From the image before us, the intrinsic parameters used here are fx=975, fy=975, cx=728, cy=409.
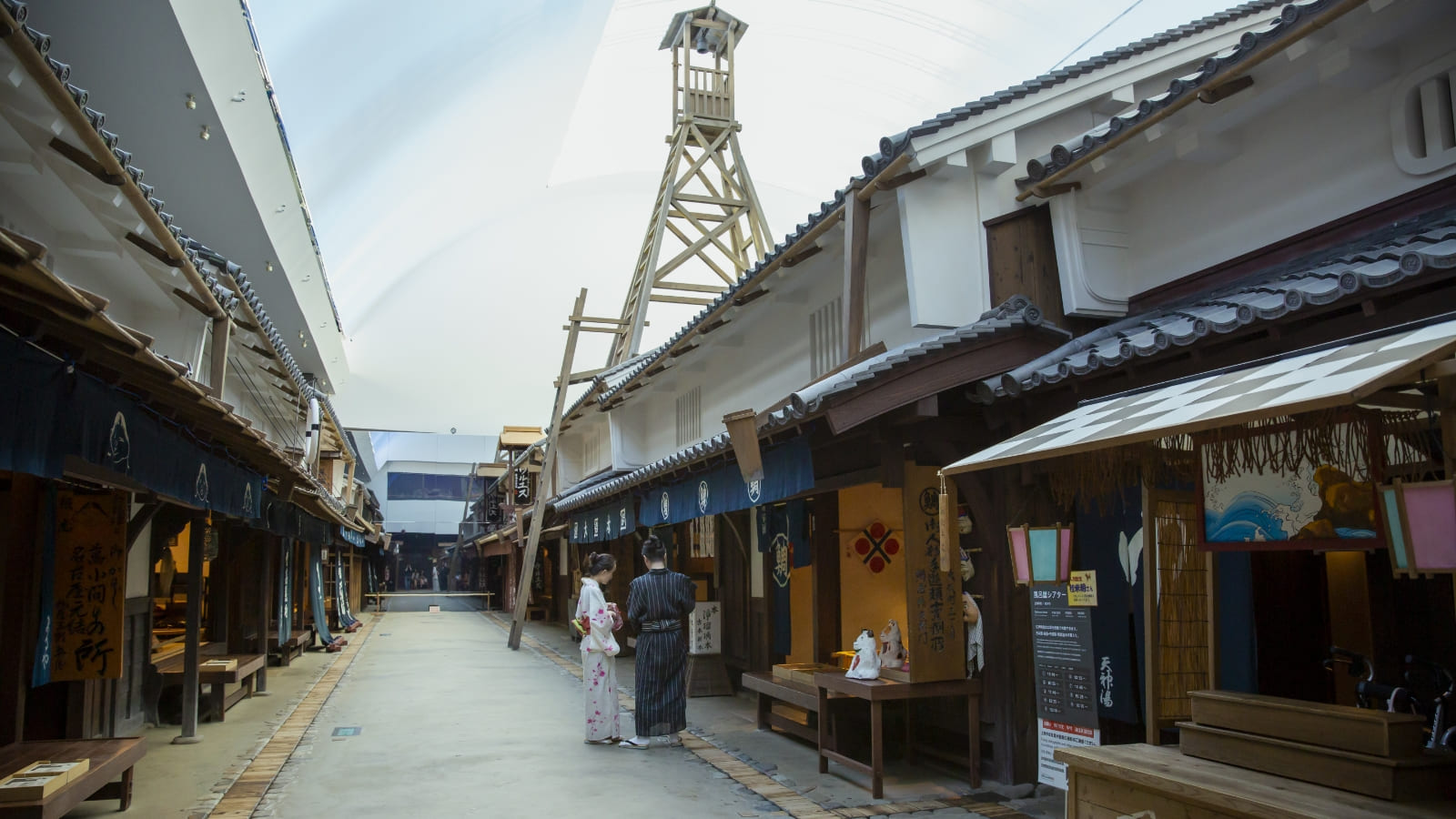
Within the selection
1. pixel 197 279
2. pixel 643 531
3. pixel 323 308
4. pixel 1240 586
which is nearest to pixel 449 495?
pixel 323 308

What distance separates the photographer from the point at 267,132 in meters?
13.0

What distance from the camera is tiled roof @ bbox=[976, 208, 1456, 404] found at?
15.0ft

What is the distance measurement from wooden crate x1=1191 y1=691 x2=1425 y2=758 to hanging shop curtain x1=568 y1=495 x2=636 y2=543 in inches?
424

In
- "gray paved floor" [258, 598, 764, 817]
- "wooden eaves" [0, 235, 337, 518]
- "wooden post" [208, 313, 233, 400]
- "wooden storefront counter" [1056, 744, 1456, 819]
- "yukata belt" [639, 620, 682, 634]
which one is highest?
"wooden post" [208, 313, 233, 400]

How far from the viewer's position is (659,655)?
985 cm

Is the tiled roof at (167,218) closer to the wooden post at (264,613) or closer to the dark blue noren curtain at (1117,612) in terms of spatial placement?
the wooden post at (264,613)

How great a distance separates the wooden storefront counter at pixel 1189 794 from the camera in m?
4.06

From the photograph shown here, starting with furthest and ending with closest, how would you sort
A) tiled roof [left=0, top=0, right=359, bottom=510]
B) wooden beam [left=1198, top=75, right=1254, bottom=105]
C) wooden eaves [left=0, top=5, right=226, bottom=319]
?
1. wooden beam [left=1198, top=75, right=1254, bottom=105]
2. tiled roof [left=0, top=0, right=359, bottom=510]
3. wooden eaves [left=0, top=5, right=226, bottom=319]

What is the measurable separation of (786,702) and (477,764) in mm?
3061

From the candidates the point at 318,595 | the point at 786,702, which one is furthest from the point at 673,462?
the point at 318,595

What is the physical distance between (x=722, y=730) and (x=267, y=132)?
31.7 feet

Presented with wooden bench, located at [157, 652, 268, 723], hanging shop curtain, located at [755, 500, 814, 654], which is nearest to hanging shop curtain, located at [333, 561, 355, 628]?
wooden bench, located at [157, 652, 268, 723]

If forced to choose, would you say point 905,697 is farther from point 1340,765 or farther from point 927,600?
point 1340,765

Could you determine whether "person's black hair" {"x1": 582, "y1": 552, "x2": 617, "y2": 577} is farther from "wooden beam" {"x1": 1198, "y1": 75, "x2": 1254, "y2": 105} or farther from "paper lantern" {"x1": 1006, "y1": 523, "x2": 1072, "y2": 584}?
"wooden beam" {"x1": 1198, "y1": 75, "x2": 1254, "y2": 105}
